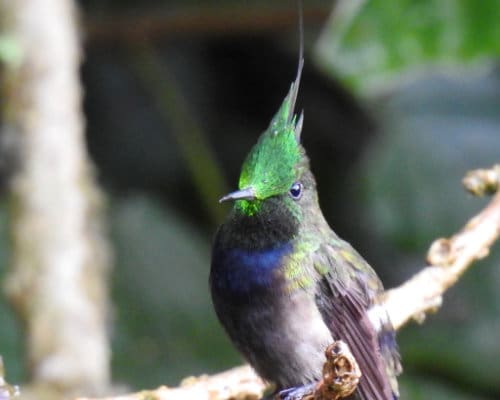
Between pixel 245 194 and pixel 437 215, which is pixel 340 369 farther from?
pixel 437 215

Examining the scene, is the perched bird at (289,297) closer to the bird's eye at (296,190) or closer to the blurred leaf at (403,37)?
the bird's eye at (296,190)

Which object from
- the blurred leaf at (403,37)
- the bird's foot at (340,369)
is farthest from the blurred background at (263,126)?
the bird's foot at (340,369)

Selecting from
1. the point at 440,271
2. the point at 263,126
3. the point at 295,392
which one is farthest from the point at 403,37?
the point at 295,392

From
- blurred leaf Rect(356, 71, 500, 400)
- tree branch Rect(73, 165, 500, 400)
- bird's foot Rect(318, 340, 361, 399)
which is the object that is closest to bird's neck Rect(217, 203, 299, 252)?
tree branch Rect(73, 165, 500, 400)

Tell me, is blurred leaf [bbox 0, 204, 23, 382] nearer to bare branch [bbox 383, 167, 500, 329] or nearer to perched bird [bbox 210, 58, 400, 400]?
perched bird [bbox 210, 58, 400, 400]

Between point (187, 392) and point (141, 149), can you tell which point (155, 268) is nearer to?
point (141, 149)

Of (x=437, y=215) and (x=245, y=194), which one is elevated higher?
(x=437, y=215)

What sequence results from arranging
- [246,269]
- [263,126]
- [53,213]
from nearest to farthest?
[246,269]
[53,213]
[263,126]
